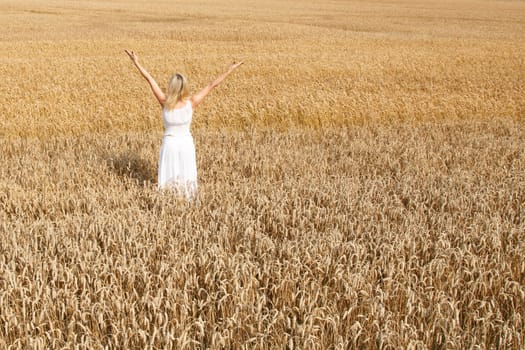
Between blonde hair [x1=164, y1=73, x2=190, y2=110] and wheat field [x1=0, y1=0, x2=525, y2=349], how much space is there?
3.33ft

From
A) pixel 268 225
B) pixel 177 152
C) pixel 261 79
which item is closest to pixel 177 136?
pixel 177 152

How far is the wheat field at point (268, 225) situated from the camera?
10.8ft

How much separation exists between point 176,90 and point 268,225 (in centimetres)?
192

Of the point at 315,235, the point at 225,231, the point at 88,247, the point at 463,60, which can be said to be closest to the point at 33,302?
the point at 88,247

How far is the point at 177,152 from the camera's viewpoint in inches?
240

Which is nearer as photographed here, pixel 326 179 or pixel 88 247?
pixel 88 247

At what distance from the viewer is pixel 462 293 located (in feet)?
12.2

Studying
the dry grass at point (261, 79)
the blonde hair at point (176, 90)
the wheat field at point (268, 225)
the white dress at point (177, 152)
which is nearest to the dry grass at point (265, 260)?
the wheat field at point (268, 225)

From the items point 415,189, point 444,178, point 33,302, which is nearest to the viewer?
point 33,302

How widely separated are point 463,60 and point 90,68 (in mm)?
14372

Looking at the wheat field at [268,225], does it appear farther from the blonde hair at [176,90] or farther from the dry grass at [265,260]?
the blonde hair at [176,90]

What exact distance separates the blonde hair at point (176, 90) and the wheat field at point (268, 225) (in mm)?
1014

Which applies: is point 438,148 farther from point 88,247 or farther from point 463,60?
point 463,60

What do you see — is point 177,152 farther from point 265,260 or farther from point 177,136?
point 265,260
